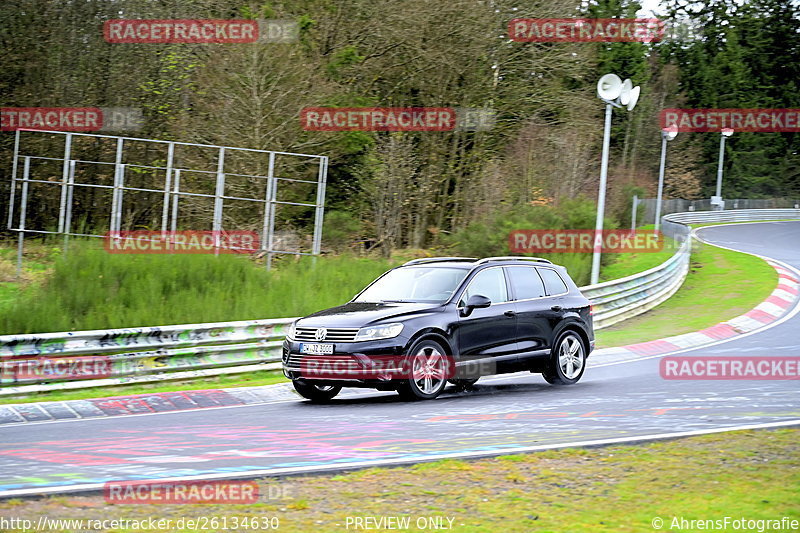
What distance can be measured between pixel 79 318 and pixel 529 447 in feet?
30.8

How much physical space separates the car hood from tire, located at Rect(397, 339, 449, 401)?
46cm

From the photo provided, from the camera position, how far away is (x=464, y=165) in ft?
115

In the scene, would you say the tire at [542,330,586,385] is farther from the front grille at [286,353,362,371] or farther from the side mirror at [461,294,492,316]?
the front grille at [286,353,362,371]

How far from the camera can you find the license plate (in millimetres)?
12148

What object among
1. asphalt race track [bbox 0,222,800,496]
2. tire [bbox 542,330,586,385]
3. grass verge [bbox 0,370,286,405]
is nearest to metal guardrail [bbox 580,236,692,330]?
tire [bbox 542,330,586,385]

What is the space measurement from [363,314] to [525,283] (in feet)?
9.16

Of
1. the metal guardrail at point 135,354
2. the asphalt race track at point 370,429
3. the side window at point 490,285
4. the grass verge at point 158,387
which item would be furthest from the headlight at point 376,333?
the metal guardrail at point 135,354

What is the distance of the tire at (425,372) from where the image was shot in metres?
12.2

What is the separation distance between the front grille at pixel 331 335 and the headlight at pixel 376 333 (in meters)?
0.08

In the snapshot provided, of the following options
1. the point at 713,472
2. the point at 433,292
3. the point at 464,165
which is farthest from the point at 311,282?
the point at 464,165

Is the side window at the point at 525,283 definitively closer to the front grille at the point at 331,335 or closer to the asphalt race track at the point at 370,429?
the asphalt race track at the point at 370,429

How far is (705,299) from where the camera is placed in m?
28.1

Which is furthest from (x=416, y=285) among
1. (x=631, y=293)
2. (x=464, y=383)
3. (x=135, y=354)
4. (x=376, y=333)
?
(x=631, y=293)

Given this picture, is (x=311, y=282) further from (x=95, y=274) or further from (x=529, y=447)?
(x=529, y=447)
